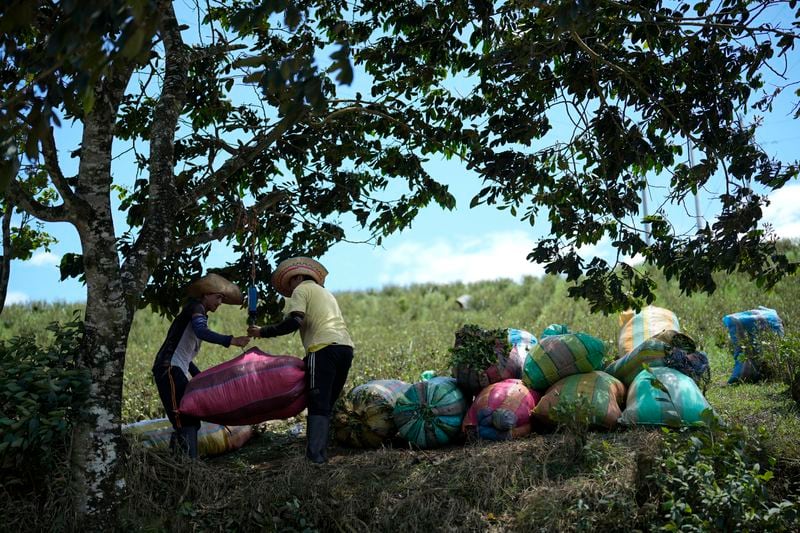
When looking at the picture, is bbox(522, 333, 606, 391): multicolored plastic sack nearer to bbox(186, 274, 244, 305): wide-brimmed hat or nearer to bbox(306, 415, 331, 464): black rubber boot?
bbox(306, 415, 331, 464): black rubber boot

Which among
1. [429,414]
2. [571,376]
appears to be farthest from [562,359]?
[429,414]

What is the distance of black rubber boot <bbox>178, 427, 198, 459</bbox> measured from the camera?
19.8 ft

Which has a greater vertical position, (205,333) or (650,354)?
(205,333)

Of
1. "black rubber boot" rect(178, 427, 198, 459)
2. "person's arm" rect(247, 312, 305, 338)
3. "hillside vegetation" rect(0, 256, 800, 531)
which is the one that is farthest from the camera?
"black rubber boot" rect(178, 427, 198, 459)

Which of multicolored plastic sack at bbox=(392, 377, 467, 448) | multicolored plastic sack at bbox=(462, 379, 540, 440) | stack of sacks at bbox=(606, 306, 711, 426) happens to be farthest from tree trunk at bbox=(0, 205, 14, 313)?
stack of sacks at bbox=(606, 306, 711, 426)

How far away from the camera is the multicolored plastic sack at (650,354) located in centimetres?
671

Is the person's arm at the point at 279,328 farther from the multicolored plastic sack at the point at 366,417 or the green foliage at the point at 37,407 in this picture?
the green foliage at the point at 37,407

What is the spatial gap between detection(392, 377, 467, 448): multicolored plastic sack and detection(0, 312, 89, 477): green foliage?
266 cm

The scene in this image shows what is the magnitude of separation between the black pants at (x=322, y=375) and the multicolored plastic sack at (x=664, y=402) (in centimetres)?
238

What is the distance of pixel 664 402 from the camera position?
595 cm

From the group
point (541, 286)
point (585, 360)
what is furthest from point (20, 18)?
point (541, 286)

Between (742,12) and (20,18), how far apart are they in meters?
→ 6.20

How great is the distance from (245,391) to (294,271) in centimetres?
117

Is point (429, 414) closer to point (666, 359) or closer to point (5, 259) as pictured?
point (666, 359)
